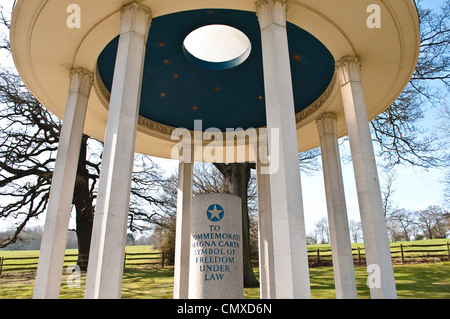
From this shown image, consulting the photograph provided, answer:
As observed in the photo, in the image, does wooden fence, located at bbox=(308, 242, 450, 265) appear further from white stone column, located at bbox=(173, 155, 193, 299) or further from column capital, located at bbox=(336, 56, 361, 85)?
column capital, located at bbox=(336, 56, 361, 85)

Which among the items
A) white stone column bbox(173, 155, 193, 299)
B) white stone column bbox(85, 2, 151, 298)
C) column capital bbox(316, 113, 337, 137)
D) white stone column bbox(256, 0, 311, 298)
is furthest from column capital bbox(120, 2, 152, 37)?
white stone column bbox(173, 155, 193, 299)

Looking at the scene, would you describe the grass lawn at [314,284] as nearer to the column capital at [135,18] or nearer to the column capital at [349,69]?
the column capital at [349,69]

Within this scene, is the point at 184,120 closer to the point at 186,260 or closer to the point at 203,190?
the point at 186,260

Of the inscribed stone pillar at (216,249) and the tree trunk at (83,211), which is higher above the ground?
the tree trunk at (83,211)

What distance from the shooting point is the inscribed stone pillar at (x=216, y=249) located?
14.9 metres

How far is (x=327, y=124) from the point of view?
71.7 feet

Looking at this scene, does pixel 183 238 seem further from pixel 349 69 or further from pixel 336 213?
pixel 349 69

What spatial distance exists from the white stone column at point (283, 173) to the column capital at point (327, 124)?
963cm

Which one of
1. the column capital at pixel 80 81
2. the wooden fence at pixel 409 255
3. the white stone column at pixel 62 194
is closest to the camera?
the white stone column at pixel 62 194

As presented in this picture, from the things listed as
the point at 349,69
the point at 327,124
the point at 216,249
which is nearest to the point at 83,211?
the point at 216,249

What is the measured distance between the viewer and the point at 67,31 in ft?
51.8

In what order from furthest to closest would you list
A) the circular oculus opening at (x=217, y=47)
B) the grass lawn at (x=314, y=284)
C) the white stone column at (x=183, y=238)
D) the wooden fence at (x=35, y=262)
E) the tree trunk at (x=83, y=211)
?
the wooden fence at (x=35, y=262)
the tree trunk at (x=83, y=211)
the grass lawn at (x=314, y=284)
the white stone column at (x=183, y=238)
the circular oculus opening at (x=217, y=47)

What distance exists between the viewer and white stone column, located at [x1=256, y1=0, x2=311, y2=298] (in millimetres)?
10375

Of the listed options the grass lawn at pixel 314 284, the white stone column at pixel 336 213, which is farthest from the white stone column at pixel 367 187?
the grass lawn at pixel 314 284
